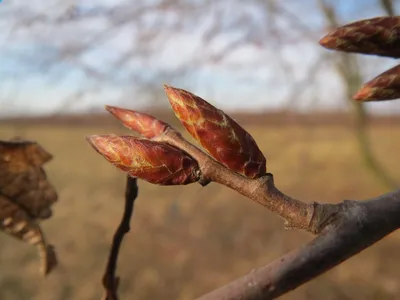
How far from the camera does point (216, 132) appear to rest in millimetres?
295

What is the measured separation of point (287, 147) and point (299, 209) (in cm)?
417

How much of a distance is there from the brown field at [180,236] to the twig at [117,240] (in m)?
1.82

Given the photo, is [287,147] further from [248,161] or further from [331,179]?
[248,161]

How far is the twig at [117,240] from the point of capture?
37 cm

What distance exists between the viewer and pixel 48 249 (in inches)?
18.5

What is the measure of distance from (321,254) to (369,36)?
0.12 metres

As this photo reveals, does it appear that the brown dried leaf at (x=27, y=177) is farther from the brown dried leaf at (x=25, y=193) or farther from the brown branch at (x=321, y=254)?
the brown branch at (x=321, y=254)

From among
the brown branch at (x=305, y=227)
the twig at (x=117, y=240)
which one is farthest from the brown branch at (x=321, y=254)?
the twig at (x=117, y=240)

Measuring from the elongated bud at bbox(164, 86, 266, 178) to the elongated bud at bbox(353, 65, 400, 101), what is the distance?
8 cm

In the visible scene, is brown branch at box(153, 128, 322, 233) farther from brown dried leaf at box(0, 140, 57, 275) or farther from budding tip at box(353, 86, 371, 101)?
brown dried leaf at box(0, 140, 57, 275)

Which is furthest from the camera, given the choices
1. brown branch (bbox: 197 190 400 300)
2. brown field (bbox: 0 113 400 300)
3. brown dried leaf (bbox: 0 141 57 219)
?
brown field (bbox: 0 113 400 300)

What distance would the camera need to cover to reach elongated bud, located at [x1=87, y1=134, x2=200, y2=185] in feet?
0.99

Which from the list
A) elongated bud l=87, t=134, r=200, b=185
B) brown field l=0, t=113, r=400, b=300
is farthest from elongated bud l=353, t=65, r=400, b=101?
brown field l=0, t=113, r=400, b=300

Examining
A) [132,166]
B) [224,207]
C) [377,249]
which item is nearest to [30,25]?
[132,166]
